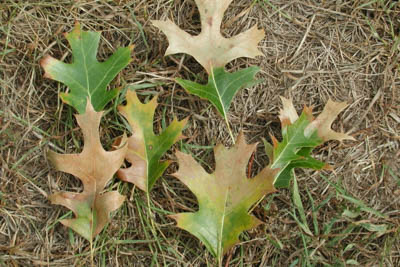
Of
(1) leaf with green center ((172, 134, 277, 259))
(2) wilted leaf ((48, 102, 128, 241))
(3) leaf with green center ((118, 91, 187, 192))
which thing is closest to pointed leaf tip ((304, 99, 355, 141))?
(1) leaf with green center ((172, 134, 277, 259))

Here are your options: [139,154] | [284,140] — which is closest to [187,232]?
[139,154]

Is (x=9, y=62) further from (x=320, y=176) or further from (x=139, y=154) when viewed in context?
(x=320, y=176)

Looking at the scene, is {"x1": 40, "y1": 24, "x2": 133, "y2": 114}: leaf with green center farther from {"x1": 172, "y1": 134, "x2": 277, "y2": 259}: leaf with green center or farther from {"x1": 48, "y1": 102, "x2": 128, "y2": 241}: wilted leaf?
{"x1": 172, "y1": 134, "x2": 277, "y2": 259}: leaf with green center

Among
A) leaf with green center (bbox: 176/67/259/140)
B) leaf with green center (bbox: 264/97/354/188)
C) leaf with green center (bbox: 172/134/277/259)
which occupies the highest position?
leaf with green center (bbox: 176/67/259/140)

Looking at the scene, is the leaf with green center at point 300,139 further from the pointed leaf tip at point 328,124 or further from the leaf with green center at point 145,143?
the leaf with green center at point 145,143

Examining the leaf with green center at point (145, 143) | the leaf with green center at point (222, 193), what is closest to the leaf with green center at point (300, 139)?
the leaf with green center at point (222, 193)

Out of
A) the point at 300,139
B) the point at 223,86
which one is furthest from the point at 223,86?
the point at 300,139

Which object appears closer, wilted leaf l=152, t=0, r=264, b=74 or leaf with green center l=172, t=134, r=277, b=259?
leaf with green center l=172, t=134, r=277, b=259

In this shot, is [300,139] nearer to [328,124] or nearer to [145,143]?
[328,124]
